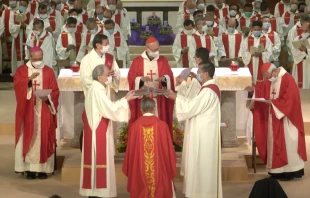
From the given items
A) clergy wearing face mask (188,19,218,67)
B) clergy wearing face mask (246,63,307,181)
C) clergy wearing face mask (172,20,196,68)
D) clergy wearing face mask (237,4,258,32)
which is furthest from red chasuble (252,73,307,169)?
clergy wearing face mask (237,4,258,32)

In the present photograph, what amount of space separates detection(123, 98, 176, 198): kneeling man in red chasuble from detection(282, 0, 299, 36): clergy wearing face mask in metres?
9.96

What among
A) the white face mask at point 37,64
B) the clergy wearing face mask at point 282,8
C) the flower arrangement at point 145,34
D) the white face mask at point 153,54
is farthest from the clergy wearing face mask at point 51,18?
the white face mask at point 153,54

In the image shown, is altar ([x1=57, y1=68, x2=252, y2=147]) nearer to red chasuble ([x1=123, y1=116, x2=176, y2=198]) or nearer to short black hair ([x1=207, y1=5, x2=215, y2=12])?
red chasuble ([x1=123, y1=116, x2=176, y2=198])

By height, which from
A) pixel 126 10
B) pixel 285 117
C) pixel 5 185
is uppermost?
pixel 126 10

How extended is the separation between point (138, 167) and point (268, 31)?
7.69 metres

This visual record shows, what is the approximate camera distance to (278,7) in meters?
20.9

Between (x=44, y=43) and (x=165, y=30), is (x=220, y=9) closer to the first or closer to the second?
(x=165, y=30)

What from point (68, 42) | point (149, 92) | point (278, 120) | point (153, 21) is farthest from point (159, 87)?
point (153, 21)

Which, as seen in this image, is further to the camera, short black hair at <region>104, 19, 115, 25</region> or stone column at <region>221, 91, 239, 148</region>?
short black hair at <region>104, 19, 115, 25</region>

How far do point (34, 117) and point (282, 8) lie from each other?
380 inches

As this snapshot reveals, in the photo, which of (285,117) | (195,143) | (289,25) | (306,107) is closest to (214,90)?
(195,143)

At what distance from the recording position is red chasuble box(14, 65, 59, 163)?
12.3m

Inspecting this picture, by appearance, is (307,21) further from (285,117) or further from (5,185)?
(5,185)

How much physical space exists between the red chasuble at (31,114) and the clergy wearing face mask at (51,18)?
6573mm
